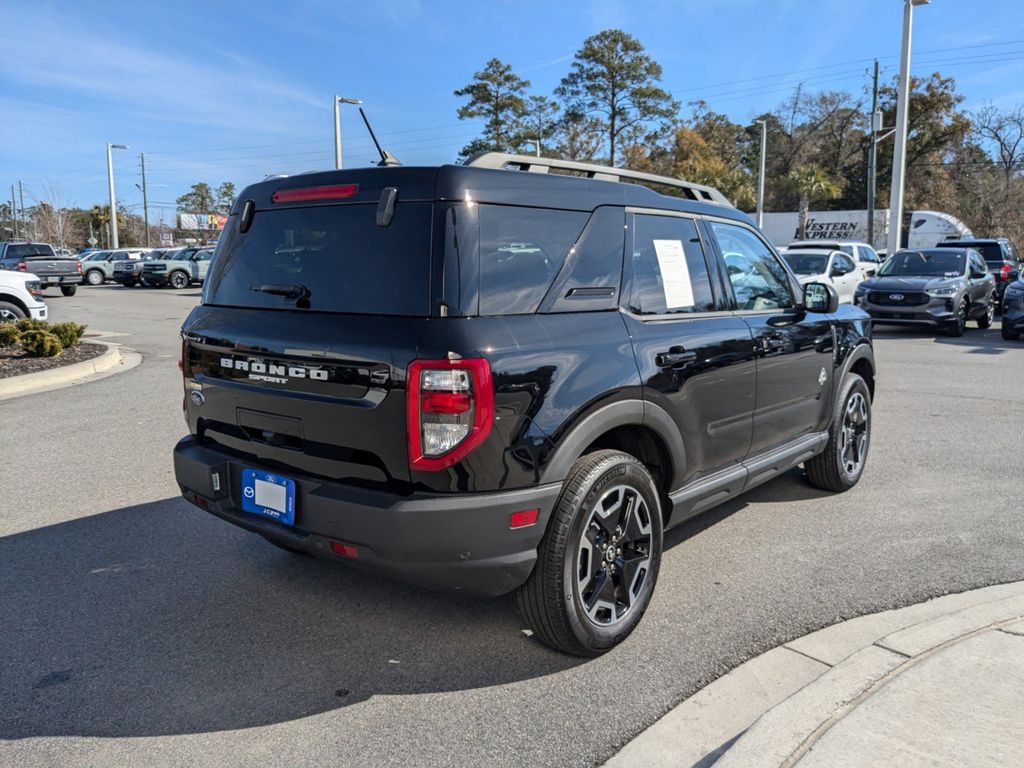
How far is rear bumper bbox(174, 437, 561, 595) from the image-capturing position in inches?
111

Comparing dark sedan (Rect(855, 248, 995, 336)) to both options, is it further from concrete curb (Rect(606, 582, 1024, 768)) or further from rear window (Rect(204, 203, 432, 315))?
rear window (Rect(204, 203, 432, 315))

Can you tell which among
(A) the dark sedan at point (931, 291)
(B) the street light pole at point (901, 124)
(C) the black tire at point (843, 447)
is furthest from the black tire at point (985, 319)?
(C) the black tire at point (843, 447)

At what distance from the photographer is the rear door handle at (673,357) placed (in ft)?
11.6

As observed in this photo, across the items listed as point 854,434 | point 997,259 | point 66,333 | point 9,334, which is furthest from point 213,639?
point 997,259

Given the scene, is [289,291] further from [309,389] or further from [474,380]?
[474,380]

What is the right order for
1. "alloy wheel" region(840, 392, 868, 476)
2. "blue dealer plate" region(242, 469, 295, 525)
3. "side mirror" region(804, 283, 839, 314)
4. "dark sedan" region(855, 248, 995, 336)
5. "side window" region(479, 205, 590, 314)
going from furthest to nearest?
1. "dark sedan" region(855, 248, 995, 336)
2. "alloy wheel" region(840, 392, 868, 476)
3. "side mirror" region(804, 283, 839, 314)
4. "blue dealer plate" region(242, 469, 295, 525)
5. "side window" region(479, 205, 590, 314)

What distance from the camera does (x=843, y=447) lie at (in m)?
5.41

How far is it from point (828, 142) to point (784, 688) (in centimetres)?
6745

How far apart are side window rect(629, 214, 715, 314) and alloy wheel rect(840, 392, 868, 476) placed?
199 centimetres

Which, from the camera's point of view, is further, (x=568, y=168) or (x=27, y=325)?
(x=27, y=325)

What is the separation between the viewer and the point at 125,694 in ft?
9.97

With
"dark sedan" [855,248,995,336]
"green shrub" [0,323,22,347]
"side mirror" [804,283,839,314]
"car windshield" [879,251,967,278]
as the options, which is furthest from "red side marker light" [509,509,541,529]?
"car windshield" [879,251,967,278]

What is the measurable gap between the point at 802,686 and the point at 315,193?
9.26 feet

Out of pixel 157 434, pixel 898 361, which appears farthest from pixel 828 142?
pixel 157 434
